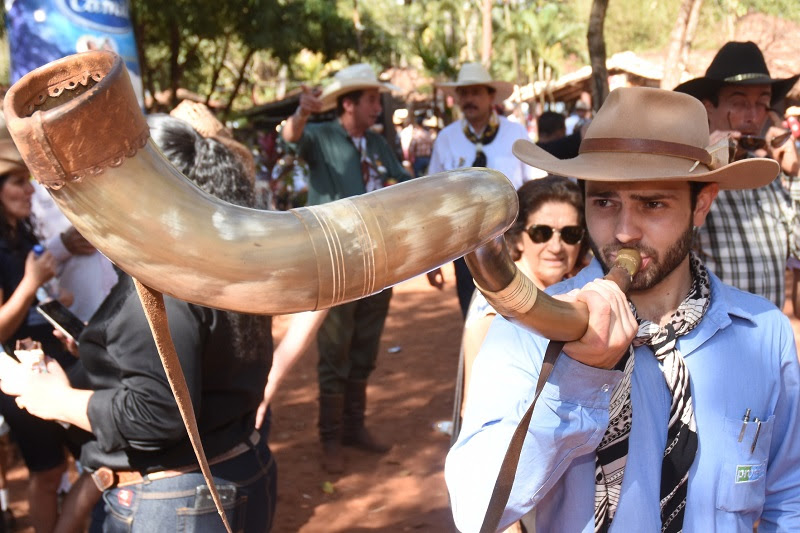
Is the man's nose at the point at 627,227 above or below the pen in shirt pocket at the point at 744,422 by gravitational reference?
above

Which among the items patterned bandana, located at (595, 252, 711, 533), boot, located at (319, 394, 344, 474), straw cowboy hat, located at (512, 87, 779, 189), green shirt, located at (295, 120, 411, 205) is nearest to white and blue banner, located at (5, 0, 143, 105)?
green shirt, located at (295, 120, 411, 205)

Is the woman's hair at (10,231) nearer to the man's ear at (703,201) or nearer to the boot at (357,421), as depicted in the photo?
the boot at (357,421)

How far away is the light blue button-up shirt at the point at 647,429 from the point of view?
1433 millimetres

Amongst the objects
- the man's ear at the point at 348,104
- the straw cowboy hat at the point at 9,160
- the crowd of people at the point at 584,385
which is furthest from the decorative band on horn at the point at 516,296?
the man's ear at the point at 348,104

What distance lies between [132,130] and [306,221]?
19cm

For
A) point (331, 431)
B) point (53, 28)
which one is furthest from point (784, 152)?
point (53, 28)

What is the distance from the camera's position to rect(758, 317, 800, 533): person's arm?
1.80 meters

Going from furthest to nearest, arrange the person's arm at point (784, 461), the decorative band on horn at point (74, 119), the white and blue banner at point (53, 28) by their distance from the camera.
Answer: the white and blue banner at point (53, 28)
the person's arm at point (784, 461)
the decorative band on horn at point (74, 119)

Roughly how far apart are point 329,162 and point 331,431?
1846mm

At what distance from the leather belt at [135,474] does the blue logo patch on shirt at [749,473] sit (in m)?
1.33

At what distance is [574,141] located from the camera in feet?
14.6

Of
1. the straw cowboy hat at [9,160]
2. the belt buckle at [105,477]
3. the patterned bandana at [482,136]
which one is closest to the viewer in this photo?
the belt buckle at [105,477]

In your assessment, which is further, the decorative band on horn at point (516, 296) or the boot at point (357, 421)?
the boot at point (357, 421)

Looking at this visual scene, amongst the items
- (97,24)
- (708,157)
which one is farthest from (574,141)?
(97,24)
